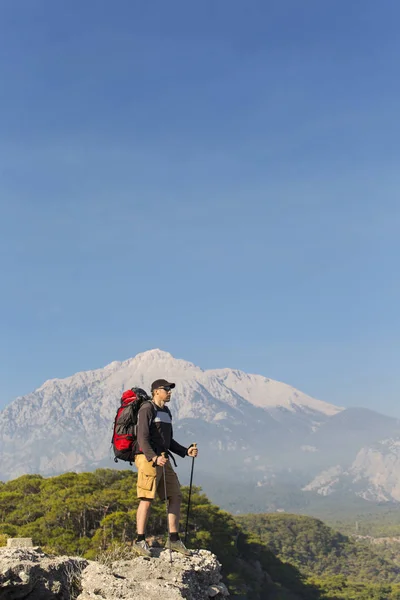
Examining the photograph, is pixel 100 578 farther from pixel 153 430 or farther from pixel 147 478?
pixel 153 430

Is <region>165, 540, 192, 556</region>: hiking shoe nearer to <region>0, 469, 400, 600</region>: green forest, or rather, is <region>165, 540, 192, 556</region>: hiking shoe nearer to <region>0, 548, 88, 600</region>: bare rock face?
<region>0, 469, 400, 600</region>: green forest

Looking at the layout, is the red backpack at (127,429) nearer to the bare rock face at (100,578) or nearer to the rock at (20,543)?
the bare rock face at (100,578)

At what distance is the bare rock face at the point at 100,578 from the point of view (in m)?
6.38

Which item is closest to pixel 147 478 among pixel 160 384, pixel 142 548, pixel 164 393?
pixel 142 548

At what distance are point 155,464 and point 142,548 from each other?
1154 mm

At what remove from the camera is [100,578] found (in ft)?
22.0

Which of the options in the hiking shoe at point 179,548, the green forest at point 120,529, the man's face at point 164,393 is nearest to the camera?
the hiking shoe at point 179,548

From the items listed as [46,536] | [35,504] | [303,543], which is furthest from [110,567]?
[303,543]

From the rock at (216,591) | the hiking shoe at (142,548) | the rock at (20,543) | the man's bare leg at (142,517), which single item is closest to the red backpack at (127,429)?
the man's bare leg at (142,517)

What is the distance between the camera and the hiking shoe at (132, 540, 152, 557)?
7778 mm

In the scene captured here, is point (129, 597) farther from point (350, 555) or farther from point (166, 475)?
point (350, 555)

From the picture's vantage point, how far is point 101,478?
54938mm

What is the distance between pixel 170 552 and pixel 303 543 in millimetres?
141500

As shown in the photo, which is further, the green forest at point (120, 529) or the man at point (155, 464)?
the green forest at point (120, 529)
